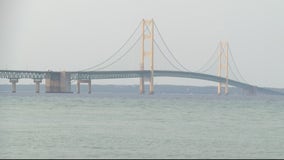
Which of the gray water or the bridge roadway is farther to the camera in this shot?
the bridge roadway

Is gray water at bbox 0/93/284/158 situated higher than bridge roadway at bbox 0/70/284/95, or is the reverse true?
bridge roadway at bbox 0/70/284/95

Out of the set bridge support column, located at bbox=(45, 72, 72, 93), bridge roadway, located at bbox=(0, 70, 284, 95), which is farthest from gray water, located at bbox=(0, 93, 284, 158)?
bridge support column, located at bbox=(45, 72, 72, 93)

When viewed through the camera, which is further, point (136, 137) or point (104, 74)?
point (104, 74)

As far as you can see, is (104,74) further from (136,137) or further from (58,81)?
(136,137)

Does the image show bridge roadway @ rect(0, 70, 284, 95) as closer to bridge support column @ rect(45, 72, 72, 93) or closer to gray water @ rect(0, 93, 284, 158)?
bridge support column @ rect(45, 72, 72, 93)

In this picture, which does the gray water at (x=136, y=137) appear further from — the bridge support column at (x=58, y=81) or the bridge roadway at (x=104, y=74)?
the bridge support column at (x=58, y=81)

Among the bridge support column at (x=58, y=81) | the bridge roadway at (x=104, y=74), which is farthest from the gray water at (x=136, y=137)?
the bridge support column at (x=58, y=81)

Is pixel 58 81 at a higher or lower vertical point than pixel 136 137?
higher

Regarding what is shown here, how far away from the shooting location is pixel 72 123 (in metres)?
37.2

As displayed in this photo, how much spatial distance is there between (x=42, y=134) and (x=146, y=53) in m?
72.6

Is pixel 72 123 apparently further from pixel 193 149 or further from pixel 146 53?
pixel 146 53

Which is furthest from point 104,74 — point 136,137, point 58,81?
point 136,137

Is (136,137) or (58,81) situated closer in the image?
(136,137)

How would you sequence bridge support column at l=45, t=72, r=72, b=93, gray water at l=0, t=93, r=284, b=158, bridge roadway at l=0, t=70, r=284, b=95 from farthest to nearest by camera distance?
bridge support column at l=45, t=72, r=72, b=93
bridge roadway at l=0, t=70, r=284, b=95
gray water at l=0, t=93, r=284, b=158
